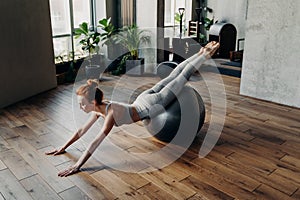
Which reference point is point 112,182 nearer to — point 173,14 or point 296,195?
point 296,195

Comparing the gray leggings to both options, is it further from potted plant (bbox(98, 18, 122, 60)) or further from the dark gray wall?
potted plant (bbox(98, 18, 122, 60))

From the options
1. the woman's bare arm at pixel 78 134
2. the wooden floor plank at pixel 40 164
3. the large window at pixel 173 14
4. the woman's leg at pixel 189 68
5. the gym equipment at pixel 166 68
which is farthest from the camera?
the large window at pixel 173 14

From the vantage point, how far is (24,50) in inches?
185

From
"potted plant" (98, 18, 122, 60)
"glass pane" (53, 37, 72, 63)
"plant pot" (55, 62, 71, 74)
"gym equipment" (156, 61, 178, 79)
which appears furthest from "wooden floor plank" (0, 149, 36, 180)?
"potted plant" (98, 18, 122, 60)

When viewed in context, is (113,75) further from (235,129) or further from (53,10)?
(235,129)

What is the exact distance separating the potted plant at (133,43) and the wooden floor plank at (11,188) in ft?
13.5

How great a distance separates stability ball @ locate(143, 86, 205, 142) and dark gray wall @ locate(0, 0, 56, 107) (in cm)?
258

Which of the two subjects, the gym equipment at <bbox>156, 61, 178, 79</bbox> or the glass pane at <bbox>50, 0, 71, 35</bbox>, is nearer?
the gym equipment at <bbox>156, 61, 178, 79</bbox>

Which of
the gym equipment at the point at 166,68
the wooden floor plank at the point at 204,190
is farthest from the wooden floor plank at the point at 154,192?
the gym equipment at the point at 166,68

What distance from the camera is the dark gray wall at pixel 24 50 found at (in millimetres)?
4375

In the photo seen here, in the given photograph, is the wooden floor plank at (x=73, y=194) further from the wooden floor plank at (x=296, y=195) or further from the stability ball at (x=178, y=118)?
the wooden floor plank at (x=296, y=195)

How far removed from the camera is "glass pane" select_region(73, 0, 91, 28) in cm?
631

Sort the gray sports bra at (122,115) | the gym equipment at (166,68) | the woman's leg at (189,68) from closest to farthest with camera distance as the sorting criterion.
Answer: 1. the gray sports bra at (122,115)
2. the woman's leg at (189,68)
3. the gym equipment at (166,68)

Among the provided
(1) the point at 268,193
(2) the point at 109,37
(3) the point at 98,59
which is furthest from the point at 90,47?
(1) the point at 268,193
